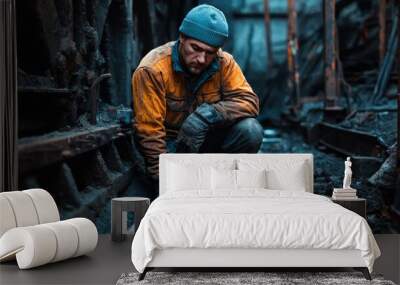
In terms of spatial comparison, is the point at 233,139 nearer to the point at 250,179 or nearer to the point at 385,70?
the point at 250,179

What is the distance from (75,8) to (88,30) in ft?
0.64

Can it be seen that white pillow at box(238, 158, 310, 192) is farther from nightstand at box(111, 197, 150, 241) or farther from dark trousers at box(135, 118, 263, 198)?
nightstand at box(111, 197, 150, 241)

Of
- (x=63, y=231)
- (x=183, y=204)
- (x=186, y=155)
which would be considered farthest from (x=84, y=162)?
(x=183, y=204)

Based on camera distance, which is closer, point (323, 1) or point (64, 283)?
point (64, 283)

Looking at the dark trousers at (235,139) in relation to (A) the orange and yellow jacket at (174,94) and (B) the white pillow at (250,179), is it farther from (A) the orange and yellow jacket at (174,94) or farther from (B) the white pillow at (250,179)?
(B) the white pillow at (250,179)

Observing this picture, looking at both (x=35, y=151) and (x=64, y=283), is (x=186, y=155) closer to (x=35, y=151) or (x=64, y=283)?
(x=35, y=151)

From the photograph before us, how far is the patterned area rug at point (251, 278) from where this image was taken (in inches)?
144

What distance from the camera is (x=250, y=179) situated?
466 cm

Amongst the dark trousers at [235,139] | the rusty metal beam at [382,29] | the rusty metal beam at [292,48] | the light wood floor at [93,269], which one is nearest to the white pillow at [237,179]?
the dark trousers at [235,139]

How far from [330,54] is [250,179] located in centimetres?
135

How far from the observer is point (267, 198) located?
4180mm

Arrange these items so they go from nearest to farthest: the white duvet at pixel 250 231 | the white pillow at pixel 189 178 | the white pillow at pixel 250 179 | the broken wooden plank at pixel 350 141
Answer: the white duvet at pixel 250 231 → the white pillow at pixel 250 179 → the white pillow at pixel 189 178 → the broken wooden plank at pixel 350 141

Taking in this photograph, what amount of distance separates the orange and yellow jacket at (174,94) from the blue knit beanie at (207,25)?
0.12 meters

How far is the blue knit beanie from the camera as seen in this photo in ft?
16.8
